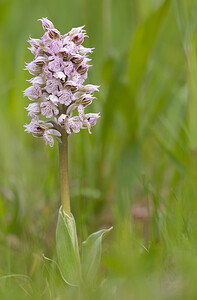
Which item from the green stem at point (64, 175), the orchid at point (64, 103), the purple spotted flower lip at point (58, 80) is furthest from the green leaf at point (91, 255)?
the purple spotted flower lip at point (58, 80)

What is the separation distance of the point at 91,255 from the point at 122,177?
1.27 meters

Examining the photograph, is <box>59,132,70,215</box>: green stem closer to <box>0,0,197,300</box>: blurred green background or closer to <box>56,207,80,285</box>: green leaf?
<box>56,207,80,285</box>: green leaf

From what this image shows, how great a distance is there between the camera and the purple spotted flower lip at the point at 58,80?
65.2 inches

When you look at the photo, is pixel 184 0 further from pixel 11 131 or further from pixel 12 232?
pixel 11 131

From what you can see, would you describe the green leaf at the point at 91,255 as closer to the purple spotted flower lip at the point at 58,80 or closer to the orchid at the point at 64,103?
the orchid at the point at 64,103

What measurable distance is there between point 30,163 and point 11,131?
70cm

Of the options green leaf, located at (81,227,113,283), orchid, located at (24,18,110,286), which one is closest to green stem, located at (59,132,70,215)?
orchid, located at (24,18,110,286)

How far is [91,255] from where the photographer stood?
1.73 metres

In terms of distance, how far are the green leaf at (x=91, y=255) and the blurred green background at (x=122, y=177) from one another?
1.8 inches

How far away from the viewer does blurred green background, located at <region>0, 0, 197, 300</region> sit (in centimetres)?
162

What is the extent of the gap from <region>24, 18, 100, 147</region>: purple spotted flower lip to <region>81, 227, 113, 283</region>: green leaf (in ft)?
1.31

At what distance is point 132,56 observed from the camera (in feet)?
9.48

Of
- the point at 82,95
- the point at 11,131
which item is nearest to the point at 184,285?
the point at 82,95

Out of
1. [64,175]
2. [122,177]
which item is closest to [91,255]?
[64,175]
